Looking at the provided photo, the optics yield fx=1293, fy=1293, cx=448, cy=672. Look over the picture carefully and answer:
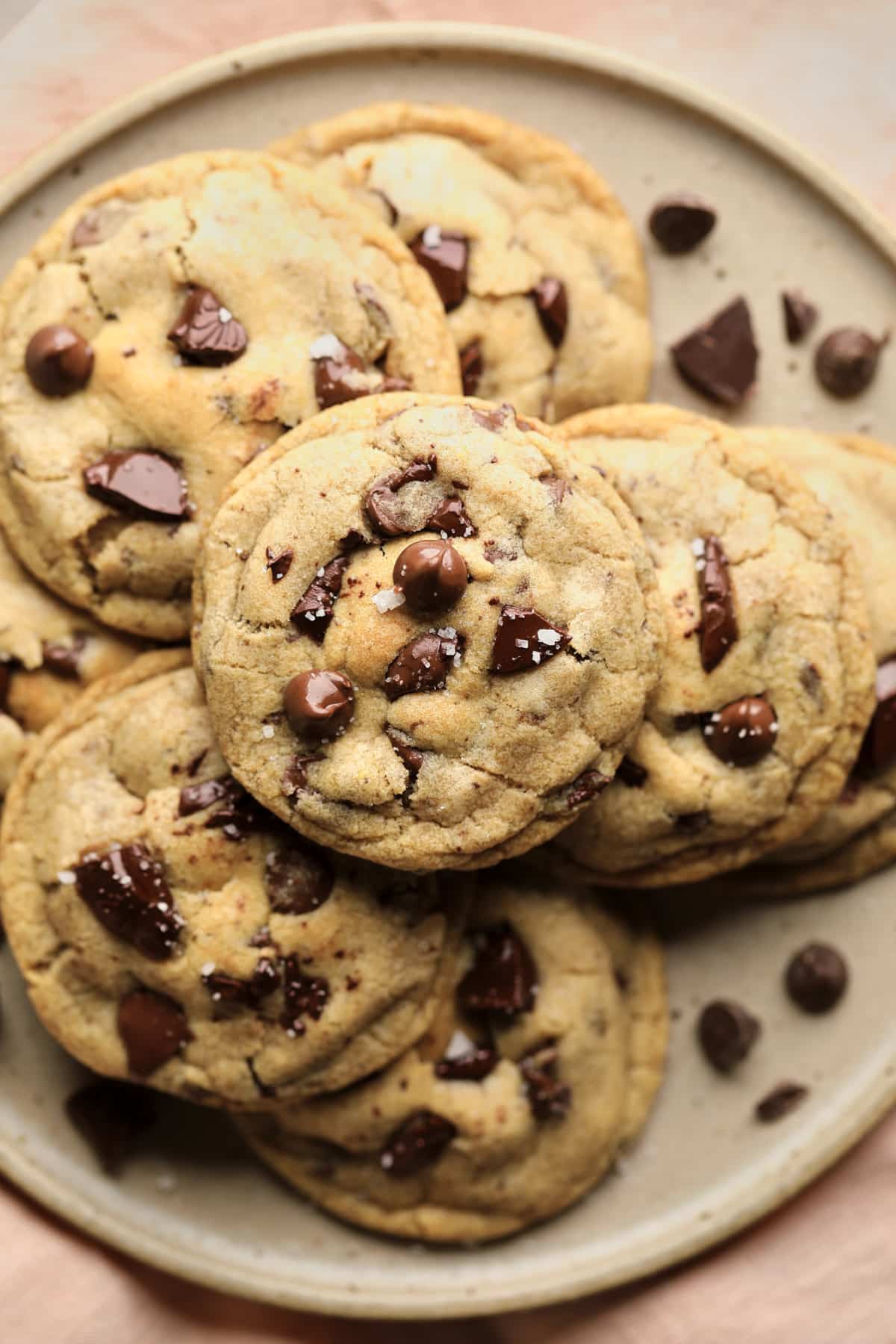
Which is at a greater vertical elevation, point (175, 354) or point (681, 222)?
point (681, 222)

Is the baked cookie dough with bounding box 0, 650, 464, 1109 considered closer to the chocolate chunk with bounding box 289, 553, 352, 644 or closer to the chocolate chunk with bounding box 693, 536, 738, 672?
the chocolate chunk with bounding box 289, 553, 352, 644

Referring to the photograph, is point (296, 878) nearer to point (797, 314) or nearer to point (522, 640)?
point (522, 640)

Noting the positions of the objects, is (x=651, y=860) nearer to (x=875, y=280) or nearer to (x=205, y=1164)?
(x=205, y=1164)

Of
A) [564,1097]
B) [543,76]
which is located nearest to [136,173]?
[543,76]

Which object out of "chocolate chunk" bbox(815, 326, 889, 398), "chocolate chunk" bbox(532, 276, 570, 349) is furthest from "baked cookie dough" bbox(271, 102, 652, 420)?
"chocolate chunk" bbox(815, 326, 889, 398)

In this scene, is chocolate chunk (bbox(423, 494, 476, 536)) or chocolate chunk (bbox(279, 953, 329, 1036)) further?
chocolate chunk (bbox(279, 953, 329, 1036))

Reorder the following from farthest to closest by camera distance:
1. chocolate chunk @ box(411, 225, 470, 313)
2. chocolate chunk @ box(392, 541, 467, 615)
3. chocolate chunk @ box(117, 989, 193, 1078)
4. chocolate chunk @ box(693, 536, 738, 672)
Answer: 1. chocolate chunk @ box(411, 225, 470, 313)
2. chocolate chunk @ box(117, 989, 193, 1078)
3. chocolate chunk @ box(693, 536, 738, 672)
4. chocolate chunk @ box(392, 541, 467, 615)

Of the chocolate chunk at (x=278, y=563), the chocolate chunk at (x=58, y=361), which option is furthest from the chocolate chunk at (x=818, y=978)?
the chocolate chunk at (x=58, y=361)

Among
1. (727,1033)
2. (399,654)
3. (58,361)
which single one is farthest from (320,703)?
(727,1033)
